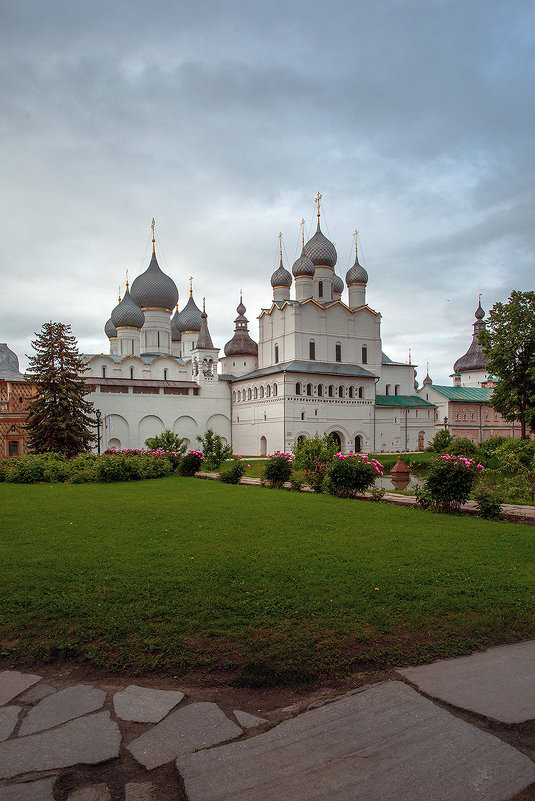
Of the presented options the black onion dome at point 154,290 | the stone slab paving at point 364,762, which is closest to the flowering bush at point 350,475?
the stone slab paving at point 364,762

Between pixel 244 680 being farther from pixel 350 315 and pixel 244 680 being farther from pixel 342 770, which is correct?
pixel 350 315

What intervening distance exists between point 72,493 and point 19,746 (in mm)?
10313

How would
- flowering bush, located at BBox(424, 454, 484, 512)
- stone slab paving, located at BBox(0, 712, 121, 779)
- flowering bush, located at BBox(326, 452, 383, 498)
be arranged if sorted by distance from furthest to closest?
1. flowering bush, located at BBox(326, 452, 383, 498)
2. flowering bush, located at BBox(424, 454, 484, 512)
3. stone slab paving, located at BBox(0, 712, 121, 779)

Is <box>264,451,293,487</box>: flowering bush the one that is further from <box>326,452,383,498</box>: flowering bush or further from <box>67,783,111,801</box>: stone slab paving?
<box>67,783,111,801</box>: stone slab paving

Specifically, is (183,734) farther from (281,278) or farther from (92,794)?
(281,278)

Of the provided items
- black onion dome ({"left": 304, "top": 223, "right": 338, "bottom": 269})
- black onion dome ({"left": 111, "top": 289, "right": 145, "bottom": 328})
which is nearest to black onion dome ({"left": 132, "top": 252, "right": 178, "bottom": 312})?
black onion dome ({"left": 111, "top": 289, "right": 145, "bottom": 328})

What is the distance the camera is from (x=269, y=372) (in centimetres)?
3275

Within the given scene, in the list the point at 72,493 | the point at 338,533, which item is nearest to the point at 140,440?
the point at 72,493

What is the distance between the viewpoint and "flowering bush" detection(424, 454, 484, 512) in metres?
8.88

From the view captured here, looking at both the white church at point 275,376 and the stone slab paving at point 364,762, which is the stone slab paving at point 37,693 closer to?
the stone slab paving at point 364,762

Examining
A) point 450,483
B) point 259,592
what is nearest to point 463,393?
point 450,483

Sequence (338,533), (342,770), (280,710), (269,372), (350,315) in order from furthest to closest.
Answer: (350,315) < (269,372) < (338,533) < (280,710) < (342,770)

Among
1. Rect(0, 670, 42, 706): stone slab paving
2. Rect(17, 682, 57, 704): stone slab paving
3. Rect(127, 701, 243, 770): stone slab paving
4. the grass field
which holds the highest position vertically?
Answer: the grass field

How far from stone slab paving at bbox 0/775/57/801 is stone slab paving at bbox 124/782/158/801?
11.5 inches
